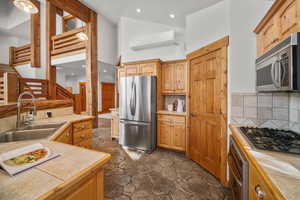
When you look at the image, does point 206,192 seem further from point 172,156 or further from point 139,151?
point 139,151

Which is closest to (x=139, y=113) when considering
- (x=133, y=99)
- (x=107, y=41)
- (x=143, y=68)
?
(x=133, y=99)

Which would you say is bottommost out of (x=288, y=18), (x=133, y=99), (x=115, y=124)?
(x=115, y=124)

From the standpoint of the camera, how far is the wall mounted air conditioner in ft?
10.3

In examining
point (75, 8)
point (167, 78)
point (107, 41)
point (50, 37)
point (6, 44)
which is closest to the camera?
point (167, 78)

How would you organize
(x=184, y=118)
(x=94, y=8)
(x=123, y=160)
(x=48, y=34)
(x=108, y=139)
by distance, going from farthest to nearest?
(x=48, y=34)
(x=94, y=8)
(x=108, y=139)
(x=184, y=118)
(x=123, y=160)

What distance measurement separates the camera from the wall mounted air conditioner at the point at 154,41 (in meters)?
3.13

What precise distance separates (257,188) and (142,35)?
391cm

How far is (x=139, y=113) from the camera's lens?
2.89 meters

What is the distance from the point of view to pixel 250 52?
167 cm

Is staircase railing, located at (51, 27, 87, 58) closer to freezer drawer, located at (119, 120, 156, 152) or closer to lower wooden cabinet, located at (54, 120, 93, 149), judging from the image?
freezer drawer, located at (119, 120, 156, 152)

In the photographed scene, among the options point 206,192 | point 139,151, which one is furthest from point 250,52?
point 139,151

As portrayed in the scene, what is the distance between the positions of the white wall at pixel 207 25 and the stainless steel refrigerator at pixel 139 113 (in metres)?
1.12

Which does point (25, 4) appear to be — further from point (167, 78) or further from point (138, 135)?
Result: point (138, 135)

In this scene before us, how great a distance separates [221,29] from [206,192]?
7.70ft
